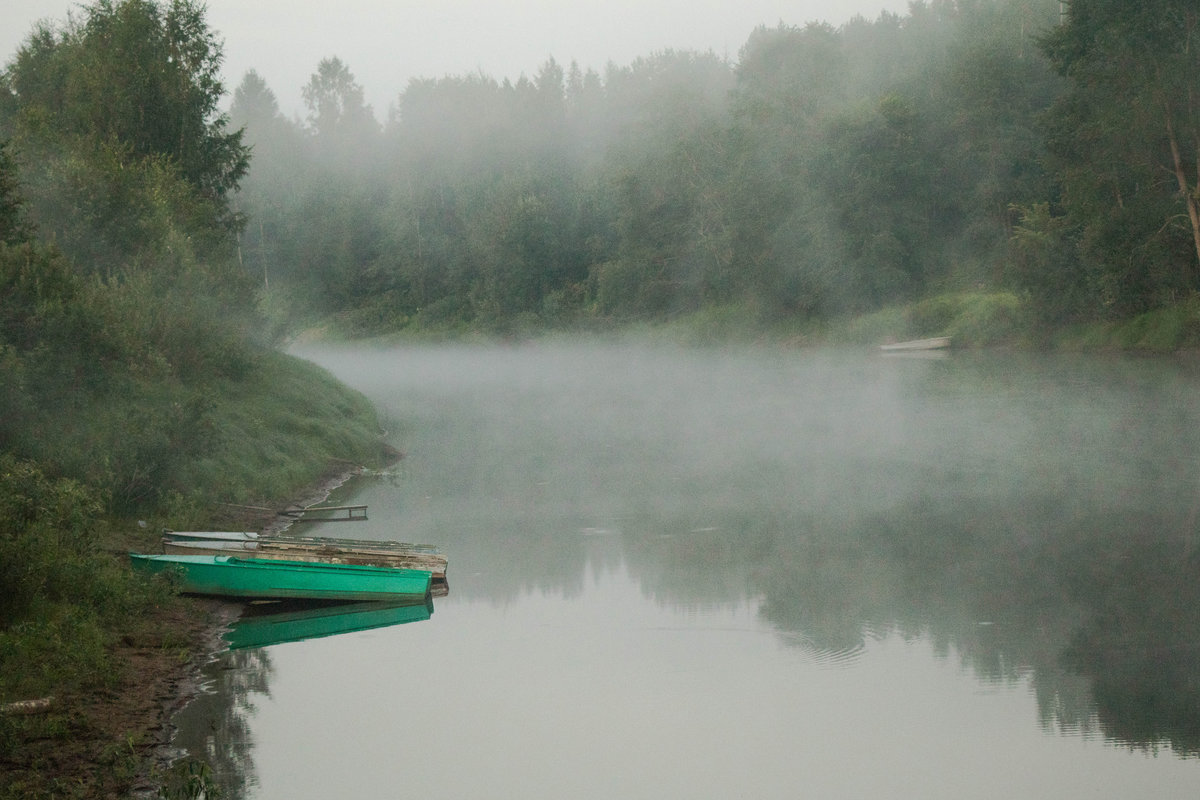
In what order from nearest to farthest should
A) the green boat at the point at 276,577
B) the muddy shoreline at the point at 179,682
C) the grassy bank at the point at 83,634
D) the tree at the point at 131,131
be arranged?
the grassy bank at the point at 83,634 → the muddy shoreline at the point at 179,682 → the green boat at the point at 276,577 → the tree at the point at 131,131

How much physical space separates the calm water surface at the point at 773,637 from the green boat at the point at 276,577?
31.3 inches

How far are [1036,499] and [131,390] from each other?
51.2ft

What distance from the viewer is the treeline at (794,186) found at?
4797 centimetres

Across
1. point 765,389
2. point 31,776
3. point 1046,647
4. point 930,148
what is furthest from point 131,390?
point 930,148

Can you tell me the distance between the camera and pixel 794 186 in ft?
250

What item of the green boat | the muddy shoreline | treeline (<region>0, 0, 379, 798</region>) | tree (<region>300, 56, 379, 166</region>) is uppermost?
tree (<region>300, 56, 379, 166</region>)

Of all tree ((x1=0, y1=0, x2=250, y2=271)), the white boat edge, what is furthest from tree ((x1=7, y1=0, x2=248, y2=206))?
the white boat edge

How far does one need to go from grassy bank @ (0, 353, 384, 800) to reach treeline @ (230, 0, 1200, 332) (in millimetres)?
37406

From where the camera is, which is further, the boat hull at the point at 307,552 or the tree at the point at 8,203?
the tree at the point at 8,203

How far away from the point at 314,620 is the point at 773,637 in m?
5.56

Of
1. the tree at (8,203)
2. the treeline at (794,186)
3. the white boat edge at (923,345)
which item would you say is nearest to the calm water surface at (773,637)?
the tree at (8,203)

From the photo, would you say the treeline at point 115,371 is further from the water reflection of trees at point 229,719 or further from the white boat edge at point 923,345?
the white boat edge at point 923,345

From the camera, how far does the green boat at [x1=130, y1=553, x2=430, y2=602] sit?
1614cm

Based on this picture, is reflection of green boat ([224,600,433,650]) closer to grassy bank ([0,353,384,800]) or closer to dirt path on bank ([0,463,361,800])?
dirt path on bank ([0,463,361,800])
